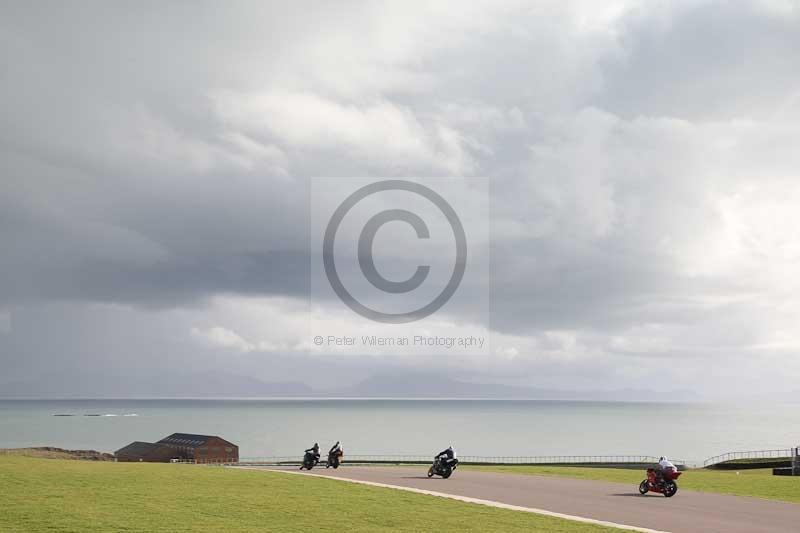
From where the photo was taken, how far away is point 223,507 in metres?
24.5

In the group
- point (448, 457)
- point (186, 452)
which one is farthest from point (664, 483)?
point (186, 452)

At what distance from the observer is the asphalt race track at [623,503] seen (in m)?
24.4

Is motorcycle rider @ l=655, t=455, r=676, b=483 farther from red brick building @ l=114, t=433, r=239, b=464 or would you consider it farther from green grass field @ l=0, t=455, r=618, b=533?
red brick building @ l=114, t=433, r=239, b=464

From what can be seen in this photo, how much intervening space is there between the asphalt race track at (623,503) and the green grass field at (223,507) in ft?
10.9

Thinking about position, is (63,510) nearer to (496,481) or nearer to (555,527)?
(555,527)

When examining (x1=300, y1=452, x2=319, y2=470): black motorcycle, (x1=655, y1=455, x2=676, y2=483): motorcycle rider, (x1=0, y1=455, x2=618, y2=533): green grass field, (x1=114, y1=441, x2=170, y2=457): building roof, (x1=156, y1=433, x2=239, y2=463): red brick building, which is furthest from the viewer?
(x1=156, y1=433, x2=239, y2=463): red brick building

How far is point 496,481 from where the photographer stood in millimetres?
38094

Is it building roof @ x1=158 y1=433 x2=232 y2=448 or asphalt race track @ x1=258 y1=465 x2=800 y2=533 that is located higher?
asphalt race track @ x1=258 y1=465 x2=800 y2=533

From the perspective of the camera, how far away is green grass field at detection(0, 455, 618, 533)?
68.5ft

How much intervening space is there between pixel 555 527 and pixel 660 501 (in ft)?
34.7

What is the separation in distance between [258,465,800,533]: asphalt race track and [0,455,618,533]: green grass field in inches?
131

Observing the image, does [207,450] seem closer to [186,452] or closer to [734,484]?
[186,452]

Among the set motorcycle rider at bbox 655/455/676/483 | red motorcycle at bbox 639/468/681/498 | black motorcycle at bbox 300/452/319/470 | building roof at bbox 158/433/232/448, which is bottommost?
building roof at bbox 158/433/232/448

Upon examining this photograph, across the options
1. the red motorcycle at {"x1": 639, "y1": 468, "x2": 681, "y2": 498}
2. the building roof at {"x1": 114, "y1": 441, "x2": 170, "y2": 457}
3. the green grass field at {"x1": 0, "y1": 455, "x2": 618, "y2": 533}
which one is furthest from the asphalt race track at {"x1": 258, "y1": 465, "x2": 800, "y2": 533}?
the building roof at {"x1": 114, "y1": 441, "x2": 170, "y2": 457}
